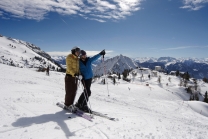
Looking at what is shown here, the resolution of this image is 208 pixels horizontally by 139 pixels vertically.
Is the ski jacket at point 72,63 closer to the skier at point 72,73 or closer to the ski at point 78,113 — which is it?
the skier at point 72,73

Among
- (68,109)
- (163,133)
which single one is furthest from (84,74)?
(163,133)

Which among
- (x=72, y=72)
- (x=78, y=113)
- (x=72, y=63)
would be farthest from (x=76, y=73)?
(x=78, y=113)

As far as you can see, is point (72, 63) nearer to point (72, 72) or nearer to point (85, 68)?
point (72, 72)

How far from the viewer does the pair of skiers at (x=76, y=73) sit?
8.04 metres

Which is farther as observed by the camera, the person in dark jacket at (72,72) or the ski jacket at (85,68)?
the ski jacket at (85,68)

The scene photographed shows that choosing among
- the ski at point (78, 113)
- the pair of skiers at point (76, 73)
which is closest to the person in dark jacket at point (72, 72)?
the pair of skiers at point (76, 73)

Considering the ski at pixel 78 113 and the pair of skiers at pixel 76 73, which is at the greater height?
the pair of skiers at pixel 76 73

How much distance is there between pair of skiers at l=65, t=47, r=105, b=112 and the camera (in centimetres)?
804

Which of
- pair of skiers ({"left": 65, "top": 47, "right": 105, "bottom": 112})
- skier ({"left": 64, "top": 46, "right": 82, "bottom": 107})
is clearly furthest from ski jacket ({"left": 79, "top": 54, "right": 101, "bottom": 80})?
skier ({"left": 64, "top": 46, "right": 82, "bottom": 107})

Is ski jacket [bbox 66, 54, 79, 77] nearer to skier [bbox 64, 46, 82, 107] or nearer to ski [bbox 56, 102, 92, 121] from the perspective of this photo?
skier [bbox 64, 46, 82, 107]

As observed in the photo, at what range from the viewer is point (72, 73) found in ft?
26.3

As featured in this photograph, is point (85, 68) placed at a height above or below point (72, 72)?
above

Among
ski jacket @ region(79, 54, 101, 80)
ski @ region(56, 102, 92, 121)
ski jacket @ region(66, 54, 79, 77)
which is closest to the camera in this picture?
ski @ region(56, 102, 92, 121)

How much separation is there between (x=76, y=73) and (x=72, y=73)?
24cm
